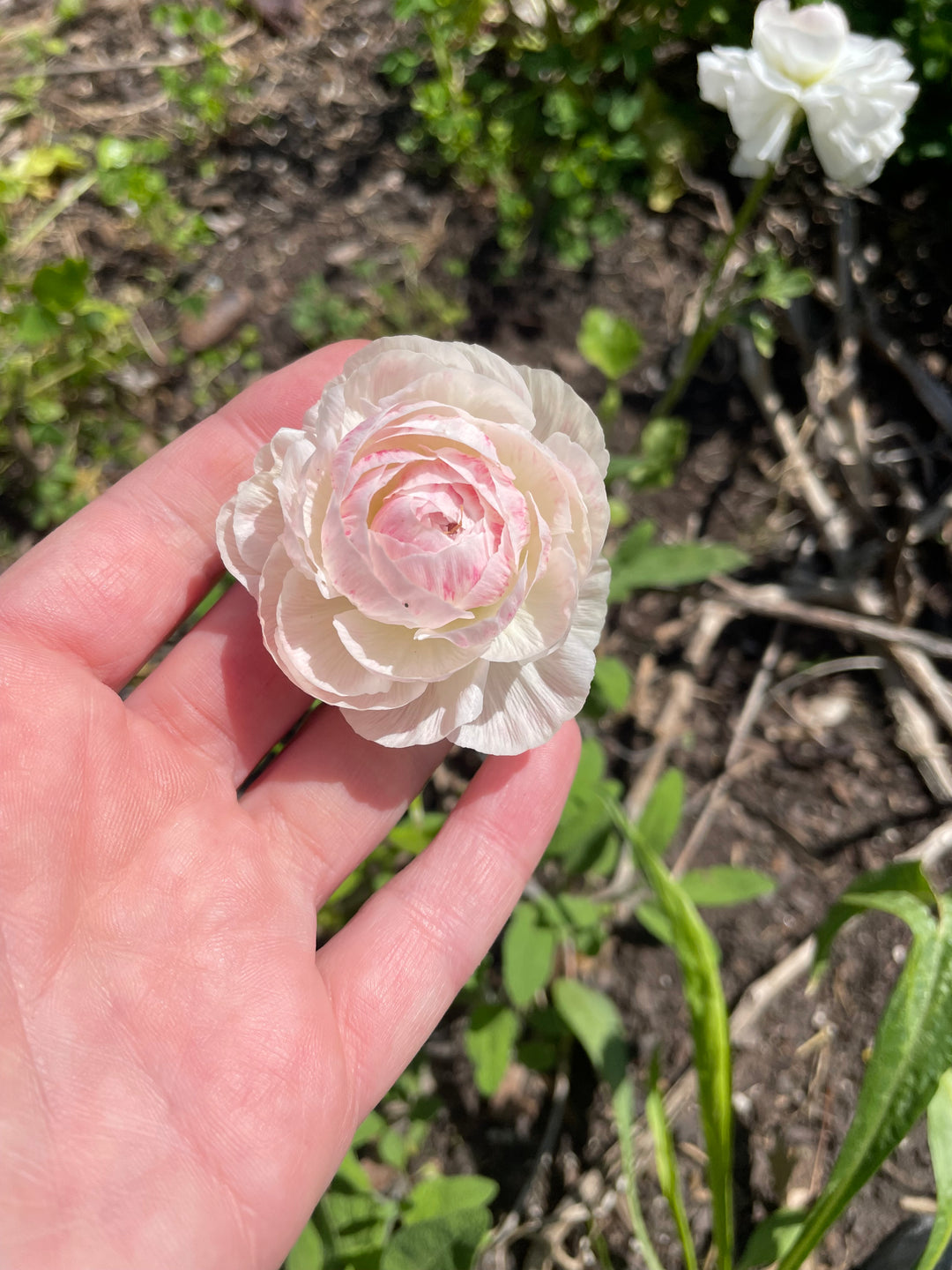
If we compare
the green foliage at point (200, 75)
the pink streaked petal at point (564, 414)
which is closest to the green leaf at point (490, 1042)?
the pink streaked petal at point (564, 414)

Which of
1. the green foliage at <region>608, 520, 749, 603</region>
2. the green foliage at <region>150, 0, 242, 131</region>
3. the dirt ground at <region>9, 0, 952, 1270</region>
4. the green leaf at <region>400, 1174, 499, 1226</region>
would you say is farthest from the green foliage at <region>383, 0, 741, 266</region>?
the green leaf at <region>400, 1174, 499, 1226</region>

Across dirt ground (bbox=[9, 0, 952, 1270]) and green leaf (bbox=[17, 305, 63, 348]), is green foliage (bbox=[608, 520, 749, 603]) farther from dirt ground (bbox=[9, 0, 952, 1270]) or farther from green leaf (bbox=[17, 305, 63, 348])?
green leaf (bbox=[17, 305, 63, 348])

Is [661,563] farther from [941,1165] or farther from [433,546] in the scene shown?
[941,1165]

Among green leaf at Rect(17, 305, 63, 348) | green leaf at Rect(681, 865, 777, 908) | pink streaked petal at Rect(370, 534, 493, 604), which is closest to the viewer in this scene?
pink streaked petal at Rect(370, 534, 493, 604)

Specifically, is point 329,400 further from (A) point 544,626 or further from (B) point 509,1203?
(B) point 509,1203

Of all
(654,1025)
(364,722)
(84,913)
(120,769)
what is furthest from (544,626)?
(654,1025)

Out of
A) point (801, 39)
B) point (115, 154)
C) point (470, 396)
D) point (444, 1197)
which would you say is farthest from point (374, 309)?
point (444, 1197)
